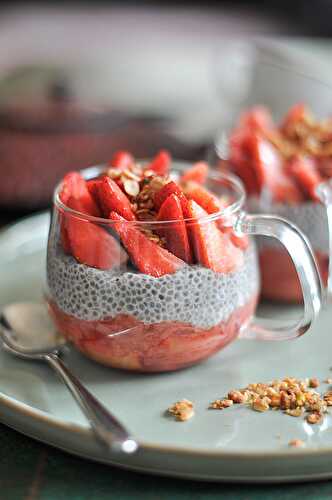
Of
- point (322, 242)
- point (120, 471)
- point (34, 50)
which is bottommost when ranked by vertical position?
point (34, 50)

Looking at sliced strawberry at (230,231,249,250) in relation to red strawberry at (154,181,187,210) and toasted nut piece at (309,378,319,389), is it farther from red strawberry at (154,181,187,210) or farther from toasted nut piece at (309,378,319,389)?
toasted nut piece at (309,378,319,389)

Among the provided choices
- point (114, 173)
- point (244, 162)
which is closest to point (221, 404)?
point (114, 173)

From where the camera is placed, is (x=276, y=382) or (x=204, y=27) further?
(x=204, y=27)

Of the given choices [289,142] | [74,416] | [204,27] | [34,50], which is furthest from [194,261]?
[204,27]

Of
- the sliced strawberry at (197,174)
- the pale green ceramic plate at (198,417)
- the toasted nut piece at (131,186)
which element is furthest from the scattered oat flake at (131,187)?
the pale green ceramic plate at (198,417)

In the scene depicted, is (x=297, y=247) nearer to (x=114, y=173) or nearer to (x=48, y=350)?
(x=114, y=173)

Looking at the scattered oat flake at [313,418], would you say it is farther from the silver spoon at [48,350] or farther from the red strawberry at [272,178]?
the red strawberry at [272,178]

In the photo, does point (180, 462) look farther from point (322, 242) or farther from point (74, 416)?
point (322, 242)
